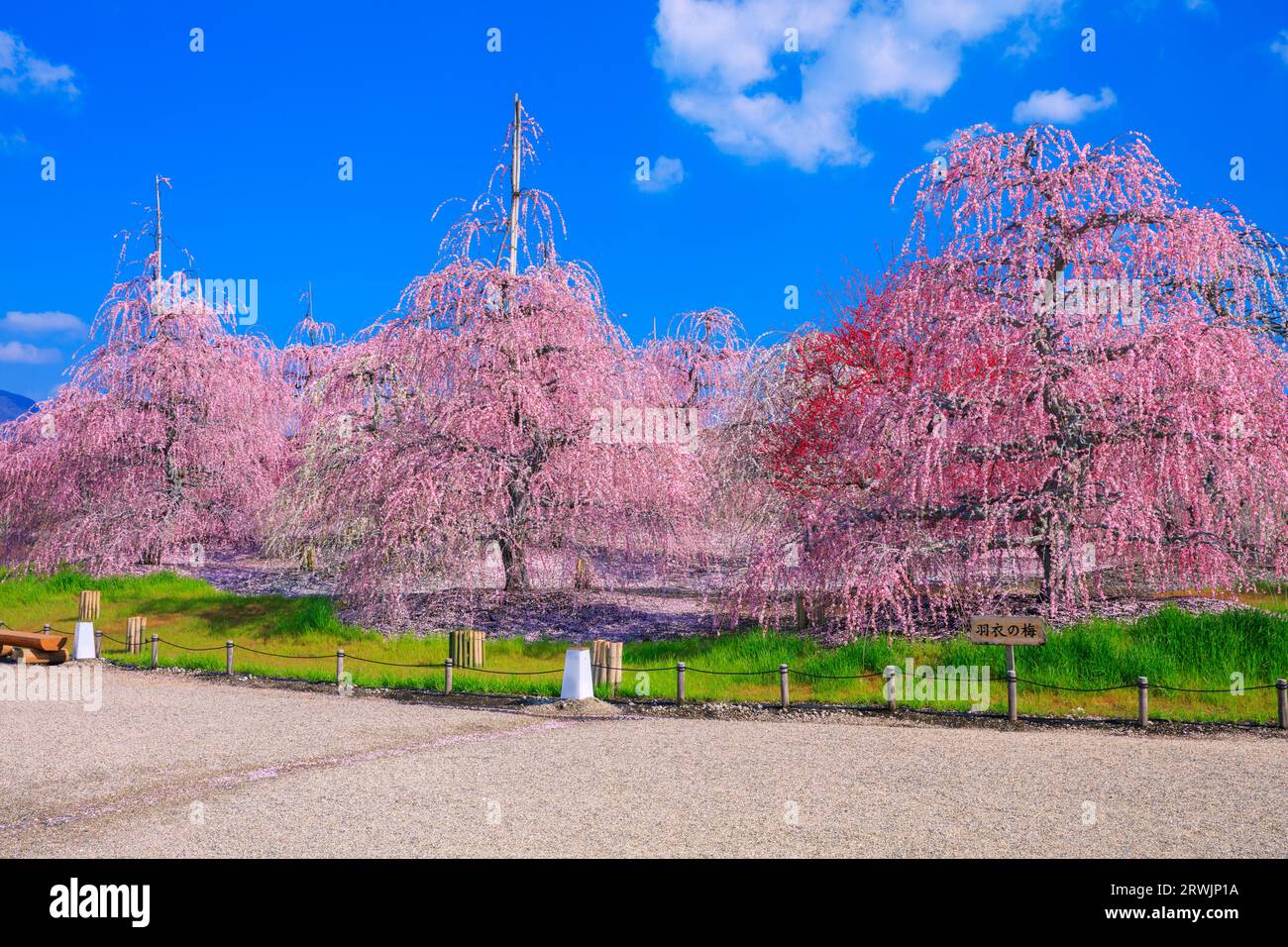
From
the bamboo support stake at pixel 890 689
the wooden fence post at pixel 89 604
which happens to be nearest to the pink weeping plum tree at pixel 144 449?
the wooden fence post at pixel 89 604

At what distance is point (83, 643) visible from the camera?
18.2 meters

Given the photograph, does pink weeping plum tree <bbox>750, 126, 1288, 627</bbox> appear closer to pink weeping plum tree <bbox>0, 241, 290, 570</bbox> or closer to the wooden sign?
the wooden sign

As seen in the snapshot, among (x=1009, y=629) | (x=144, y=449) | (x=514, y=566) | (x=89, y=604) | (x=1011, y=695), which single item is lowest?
(x=1011, y=695)

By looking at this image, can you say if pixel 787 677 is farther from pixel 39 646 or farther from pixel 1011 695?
pixel 39 646

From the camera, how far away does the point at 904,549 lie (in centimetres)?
1491

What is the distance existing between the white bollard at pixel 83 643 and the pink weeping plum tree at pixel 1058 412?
1242 cm

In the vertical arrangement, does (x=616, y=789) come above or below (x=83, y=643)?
below

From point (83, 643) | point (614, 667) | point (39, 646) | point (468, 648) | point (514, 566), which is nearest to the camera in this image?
point (614, 667)

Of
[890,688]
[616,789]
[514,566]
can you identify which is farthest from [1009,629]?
[514,566]

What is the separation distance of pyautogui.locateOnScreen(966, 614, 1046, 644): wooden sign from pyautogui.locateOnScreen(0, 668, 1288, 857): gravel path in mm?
1113

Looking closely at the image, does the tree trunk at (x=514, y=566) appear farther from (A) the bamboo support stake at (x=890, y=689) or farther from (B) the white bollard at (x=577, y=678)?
(A) the bamboo support stake at (x=890, y=689)

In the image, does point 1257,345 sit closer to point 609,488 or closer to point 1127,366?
point 1127,366

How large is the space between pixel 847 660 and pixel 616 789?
680 centimetres

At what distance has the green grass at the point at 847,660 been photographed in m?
12.7
